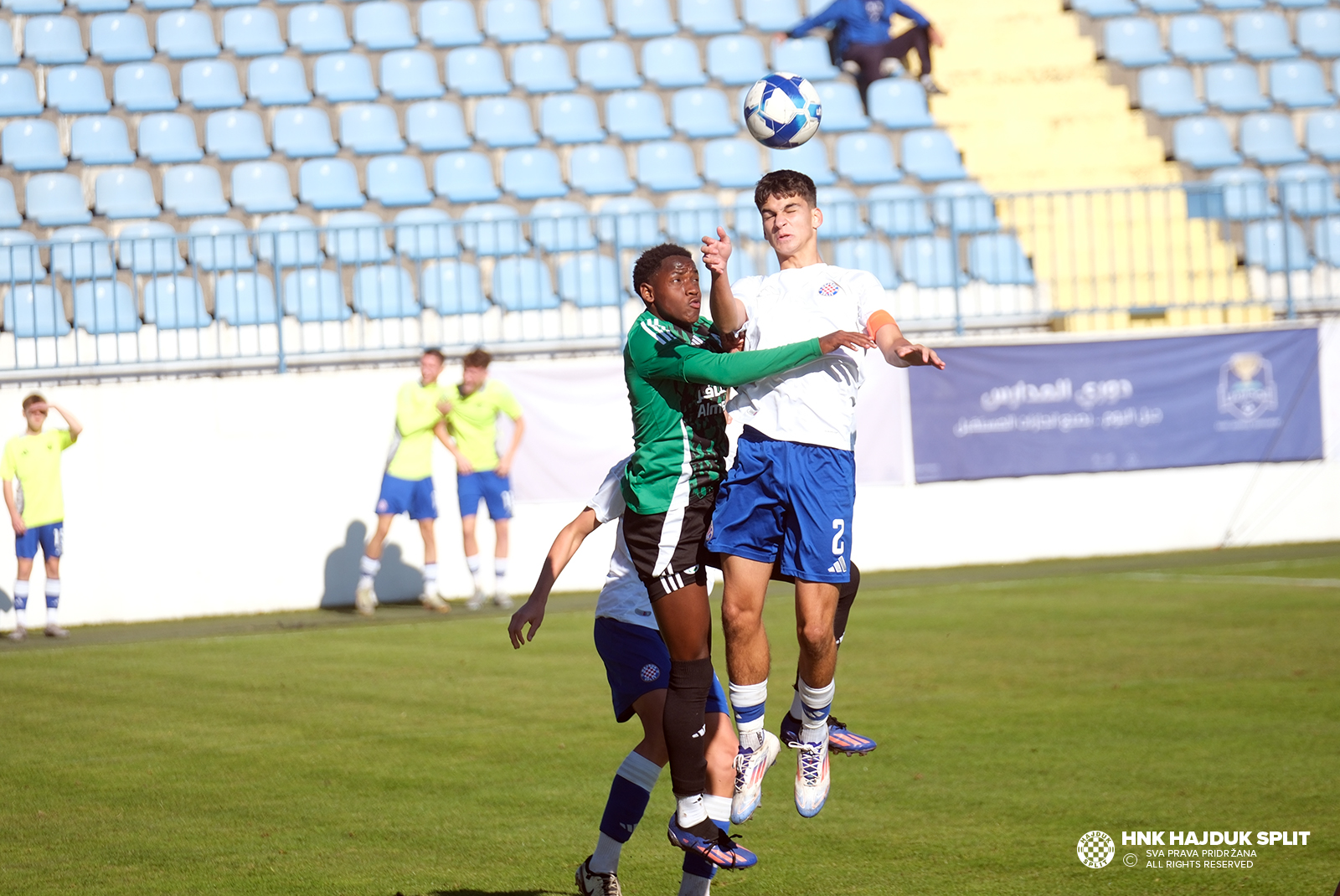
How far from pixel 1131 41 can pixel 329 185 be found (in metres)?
11.6

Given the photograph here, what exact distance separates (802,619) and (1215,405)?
12317 mm

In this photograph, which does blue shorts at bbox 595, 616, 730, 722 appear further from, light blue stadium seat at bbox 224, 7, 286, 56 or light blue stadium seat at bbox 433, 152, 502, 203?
light blue stadium seat at bbox 224, 7, 286, 56

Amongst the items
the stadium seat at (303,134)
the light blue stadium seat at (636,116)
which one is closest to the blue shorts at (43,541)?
the stadium seat at (303,134)

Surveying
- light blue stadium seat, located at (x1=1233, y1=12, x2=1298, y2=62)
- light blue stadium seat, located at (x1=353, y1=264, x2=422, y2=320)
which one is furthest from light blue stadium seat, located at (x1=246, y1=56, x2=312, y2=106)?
light blue stadium seat, located at (x1=1233, y1=12, x2=1298, y2=62)

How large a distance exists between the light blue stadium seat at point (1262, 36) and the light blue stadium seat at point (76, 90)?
624 inches

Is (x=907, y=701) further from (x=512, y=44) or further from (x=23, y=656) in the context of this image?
(x=512, y=44)

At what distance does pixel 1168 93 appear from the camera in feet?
Answer: 66.6

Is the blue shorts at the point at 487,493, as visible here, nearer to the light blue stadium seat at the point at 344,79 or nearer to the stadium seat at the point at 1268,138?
the light blue stadium seat at the point at 344,79

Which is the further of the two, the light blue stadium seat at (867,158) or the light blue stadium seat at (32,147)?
the light blue stadium seat at (867,158)

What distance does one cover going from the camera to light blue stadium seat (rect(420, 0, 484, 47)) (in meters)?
19.8

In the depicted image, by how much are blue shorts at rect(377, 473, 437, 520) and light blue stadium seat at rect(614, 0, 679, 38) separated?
8772 millimetres

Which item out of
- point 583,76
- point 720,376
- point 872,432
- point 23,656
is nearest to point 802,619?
point 720,376

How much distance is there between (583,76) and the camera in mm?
19672

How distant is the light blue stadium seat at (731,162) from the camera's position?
60.5 feet
